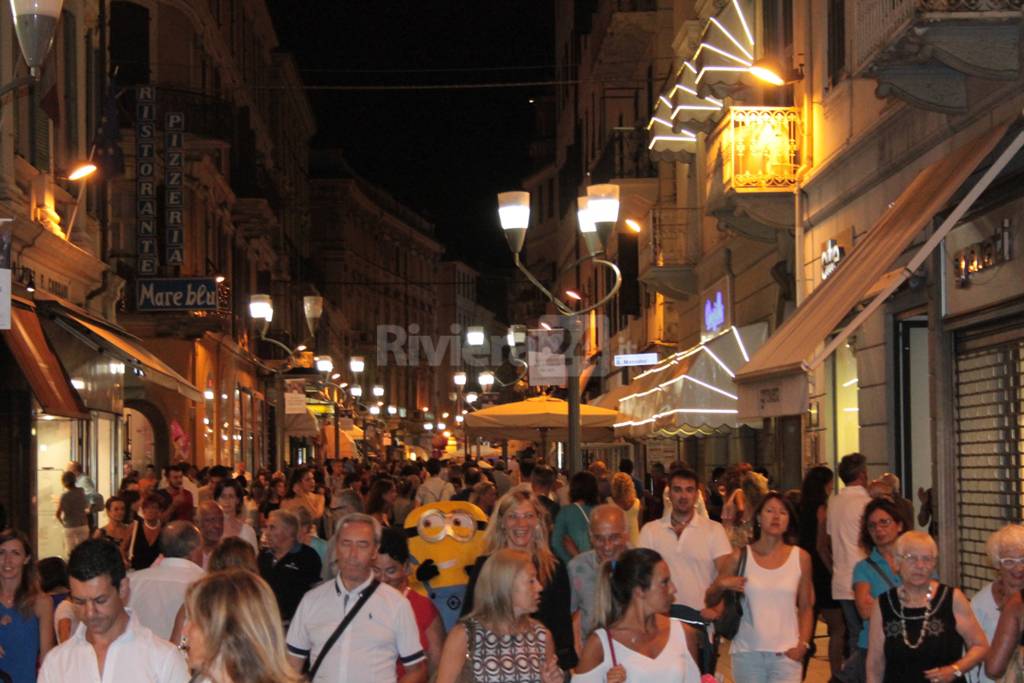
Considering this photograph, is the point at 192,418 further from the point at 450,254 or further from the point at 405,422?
the point at 450,254

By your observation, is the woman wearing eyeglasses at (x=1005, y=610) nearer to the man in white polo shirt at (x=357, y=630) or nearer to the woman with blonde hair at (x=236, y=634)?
the man in white polo shirt at (x=357, y=630)

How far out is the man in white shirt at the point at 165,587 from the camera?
8797 mm

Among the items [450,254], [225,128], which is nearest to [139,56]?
[225,128]

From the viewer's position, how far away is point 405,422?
110 metres

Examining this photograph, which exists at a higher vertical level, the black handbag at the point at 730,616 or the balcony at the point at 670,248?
the balcony at the point at 670,248

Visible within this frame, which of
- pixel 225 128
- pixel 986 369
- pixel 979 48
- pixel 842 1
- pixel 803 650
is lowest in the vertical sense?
pixel 803 650

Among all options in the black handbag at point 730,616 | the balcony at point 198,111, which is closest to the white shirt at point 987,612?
the black handbag at point 730,616

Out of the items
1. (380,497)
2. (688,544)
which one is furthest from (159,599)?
(380,497)

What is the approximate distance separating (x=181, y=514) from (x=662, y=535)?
5.40 m

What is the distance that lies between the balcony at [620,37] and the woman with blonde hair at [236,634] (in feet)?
106

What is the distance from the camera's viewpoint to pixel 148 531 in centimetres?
1358

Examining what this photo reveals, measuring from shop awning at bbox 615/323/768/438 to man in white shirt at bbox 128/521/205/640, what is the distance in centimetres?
1246

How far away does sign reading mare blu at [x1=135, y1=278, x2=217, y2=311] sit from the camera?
1179 inches

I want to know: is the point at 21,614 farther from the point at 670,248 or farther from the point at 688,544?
the point at 670,248
